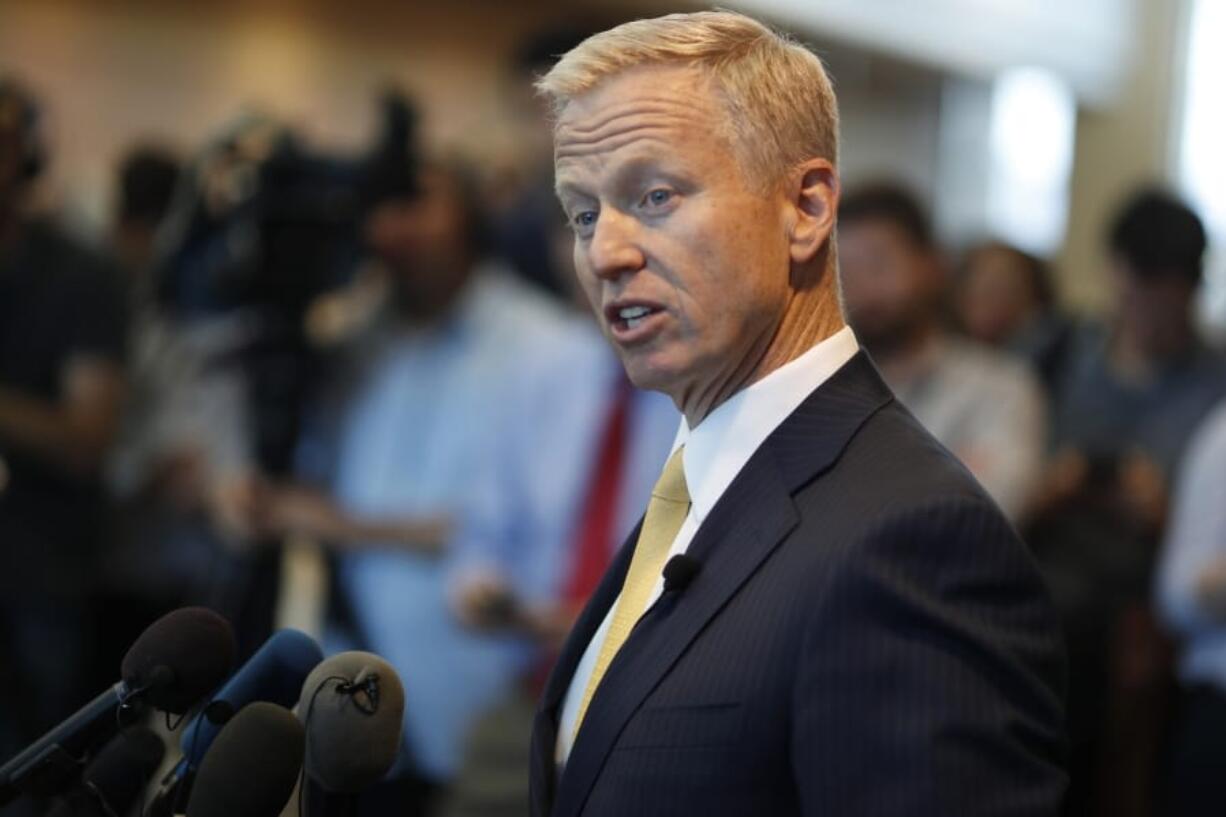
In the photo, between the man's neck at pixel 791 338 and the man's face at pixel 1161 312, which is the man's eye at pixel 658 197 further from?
the man's face at pixel 1161 312

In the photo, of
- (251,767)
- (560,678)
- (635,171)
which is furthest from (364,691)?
(635,171)

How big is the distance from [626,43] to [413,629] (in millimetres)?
2219

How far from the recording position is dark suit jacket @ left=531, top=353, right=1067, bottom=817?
1.44 m

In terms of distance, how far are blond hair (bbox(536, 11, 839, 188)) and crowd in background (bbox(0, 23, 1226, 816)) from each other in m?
1.79

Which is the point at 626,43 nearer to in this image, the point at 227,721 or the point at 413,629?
the point at 227,721

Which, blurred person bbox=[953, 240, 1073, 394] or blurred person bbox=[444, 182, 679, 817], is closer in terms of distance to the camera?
blurred person bbox=[444, 182, 679, 817]

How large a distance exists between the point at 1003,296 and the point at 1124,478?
1.57 m

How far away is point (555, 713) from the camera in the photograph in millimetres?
1812

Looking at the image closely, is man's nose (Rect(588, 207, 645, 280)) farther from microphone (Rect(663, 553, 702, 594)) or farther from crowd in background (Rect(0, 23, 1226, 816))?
crowd in background (Rect(0, 23, 1226, 816))

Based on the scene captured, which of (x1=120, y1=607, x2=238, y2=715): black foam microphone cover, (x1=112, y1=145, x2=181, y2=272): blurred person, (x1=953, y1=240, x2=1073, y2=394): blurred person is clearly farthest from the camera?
(x1=953, y1=240, x2=1073, y2=394): blurred person

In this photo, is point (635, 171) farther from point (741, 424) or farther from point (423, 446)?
point (423, 446)

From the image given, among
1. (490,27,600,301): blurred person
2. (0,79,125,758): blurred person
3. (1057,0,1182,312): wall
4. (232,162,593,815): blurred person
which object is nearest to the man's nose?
(232,162,593,815): blurred person

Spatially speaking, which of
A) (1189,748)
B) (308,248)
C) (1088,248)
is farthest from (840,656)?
(1088,248)

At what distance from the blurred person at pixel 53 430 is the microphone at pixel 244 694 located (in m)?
2.19
